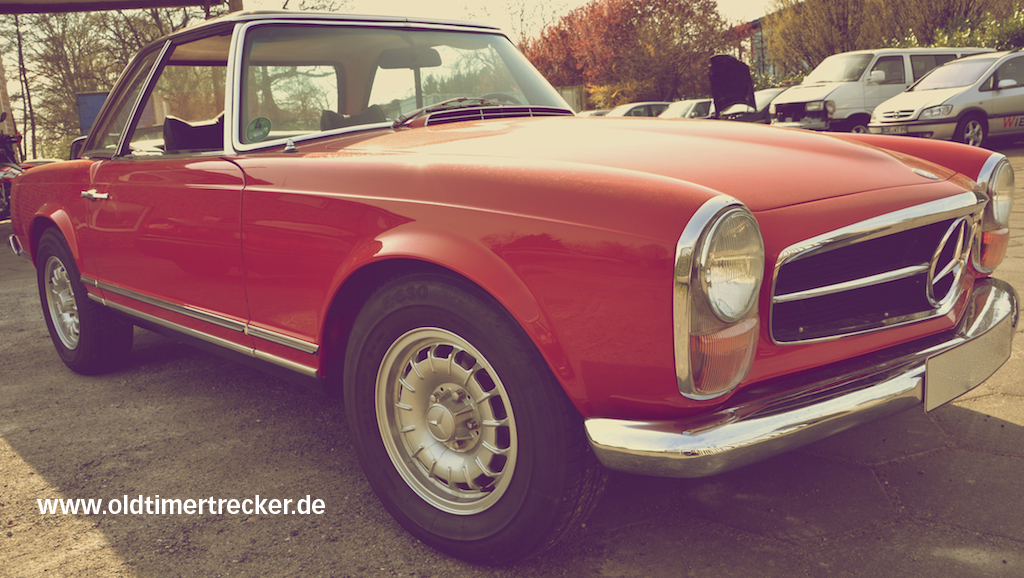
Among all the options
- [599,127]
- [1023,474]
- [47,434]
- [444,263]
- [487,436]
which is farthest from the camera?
[47,434]

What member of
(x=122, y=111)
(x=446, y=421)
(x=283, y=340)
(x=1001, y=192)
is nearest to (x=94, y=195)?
(x=122, y=111)

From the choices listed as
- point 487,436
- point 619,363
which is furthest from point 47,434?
point 619,363

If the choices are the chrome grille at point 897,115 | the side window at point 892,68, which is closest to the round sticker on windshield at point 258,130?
Answer: the chrome grille at point 897,115

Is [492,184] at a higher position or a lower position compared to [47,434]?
higher

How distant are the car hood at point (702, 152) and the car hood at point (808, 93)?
10.8 meters

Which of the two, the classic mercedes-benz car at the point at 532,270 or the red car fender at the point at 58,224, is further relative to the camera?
the red car fender at the point at 58,224

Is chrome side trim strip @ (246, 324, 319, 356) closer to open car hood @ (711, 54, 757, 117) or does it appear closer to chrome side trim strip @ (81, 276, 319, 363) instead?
chrome side trim strip @ (81, 276, 319, 363)

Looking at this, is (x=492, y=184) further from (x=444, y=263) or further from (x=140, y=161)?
(x=140, y=161)

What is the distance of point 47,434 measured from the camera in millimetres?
3135

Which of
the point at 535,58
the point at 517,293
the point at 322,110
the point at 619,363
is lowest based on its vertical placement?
the point at 619,363

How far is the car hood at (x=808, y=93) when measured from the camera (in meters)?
12.4

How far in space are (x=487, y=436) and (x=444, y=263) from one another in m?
0.47

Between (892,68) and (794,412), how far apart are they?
13.2 m

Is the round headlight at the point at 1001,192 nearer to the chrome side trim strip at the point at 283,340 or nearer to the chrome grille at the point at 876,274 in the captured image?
the chrome grille at the point at 876,274
